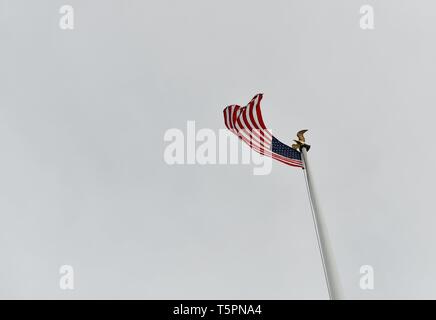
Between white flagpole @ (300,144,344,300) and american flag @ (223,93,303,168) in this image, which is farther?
american flag @ (223,93,303,168)

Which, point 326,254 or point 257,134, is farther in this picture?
point 257,134

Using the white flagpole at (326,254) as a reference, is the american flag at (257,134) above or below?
above

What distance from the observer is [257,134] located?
21312 mm

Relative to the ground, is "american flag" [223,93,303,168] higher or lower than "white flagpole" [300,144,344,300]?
higher

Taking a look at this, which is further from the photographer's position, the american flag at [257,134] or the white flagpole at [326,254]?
the american flag at [257,134]

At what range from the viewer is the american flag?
2094 cm

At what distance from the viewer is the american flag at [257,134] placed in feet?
68.7

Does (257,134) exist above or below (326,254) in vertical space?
above

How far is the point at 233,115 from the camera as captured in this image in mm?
21984
